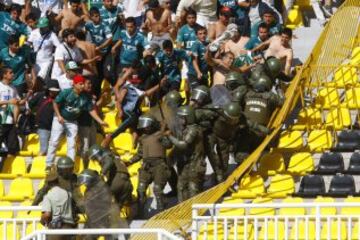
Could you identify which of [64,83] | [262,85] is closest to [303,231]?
[262,85]

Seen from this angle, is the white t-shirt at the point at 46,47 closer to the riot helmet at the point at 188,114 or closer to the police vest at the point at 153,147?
the police vest at the point at 153,147

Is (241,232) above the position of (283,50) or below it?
below

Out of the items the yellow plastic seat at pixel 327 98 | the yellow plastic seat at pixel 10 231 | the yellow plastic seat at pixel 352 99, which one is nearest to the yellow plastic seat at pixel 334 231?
the yellow plastic seat at pixel 352 99

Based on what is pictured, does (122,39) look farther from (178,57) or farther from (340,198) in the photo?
(340,198)

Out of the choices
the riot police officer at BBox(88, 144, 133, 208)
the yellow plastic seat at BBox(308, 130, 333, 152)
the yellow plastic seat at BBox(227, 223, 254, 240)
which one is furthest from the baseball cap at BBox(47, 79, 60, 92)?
the yellow plastic seat at BBox(227, 223, 254, 240)

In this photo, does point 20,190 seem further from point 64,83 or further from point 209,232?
point 209,232

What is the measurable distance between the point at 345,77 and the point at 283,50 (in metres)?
1.13

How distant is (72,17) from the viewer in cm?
3434

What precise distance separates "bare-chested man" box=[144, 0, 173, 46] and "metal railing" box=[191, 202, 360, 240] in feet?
17.5

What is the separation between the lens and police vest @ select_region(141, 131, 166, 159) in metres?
30.1

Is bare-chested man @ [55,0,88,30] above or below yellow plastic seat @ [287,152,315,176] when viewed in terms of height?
above

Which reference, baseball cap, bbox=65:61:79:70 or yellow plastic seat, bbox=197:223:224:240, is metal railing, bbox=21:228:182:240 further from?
baseball cap, bbox=65:61:79:70

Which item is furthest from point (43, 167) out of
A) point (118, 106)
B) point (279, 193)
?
point (279, 193)

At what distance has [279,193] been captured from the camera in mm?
30297
